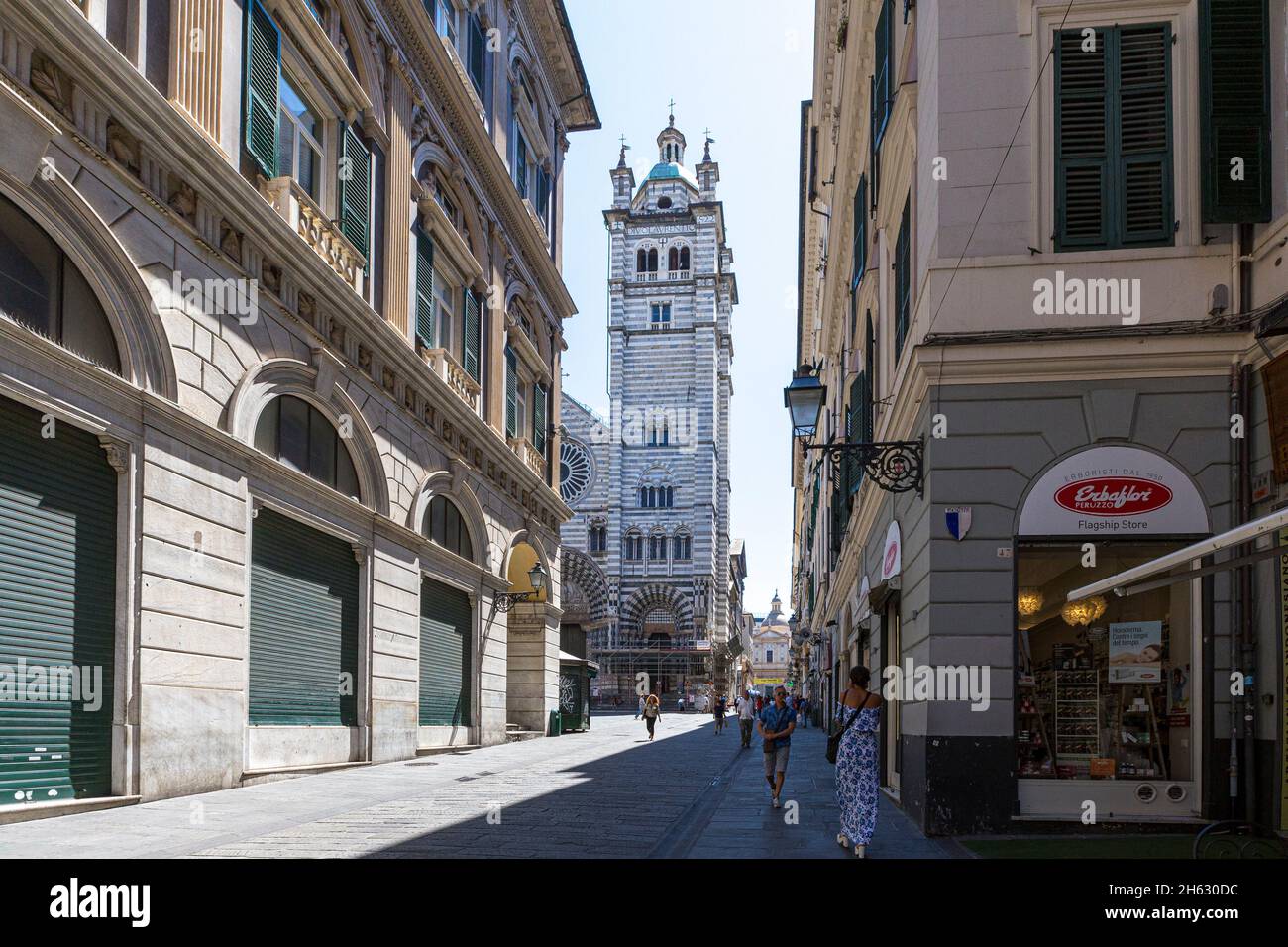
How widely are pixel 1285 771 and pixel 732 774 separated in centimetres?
1060

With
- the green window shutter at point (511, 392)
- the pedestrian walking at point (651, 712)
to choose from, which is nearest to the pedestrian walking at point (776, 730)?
the green window shutter at point (511, 392)

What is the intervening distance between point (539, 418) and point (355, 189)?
1373 cm

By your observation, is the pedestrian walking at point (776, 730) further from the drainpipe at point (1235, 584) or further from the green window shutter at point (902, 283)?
the drainpipe at point (1235, 584)

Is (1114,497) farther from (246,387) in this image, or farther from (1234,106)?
(246,387)

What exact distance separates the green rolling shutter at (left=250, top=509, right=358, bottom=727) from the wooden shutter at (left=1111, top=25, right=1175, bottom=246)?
1052 centimetres

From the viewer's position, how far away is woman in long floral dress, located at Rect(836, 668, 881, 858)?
930cm

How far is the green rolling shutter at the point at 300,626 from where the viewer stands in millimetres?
14773

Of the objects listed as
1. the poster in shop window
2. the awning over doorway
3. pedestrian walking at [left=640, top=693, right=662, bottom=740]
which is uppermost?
the awning over doorway

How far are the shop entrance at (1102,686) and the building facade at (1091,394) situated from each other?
2 centimetres

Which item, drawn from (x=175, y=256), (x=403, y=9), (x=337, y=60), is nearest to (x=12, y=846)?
(x=175, y=256)

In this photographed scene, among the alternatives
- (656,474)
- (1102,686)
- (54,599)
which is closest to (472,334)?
(54,599)

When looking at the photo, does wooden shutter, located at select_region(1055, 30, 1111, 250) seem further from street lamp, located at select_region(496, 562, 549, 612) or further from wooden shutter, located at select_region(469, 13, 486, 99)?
street lamp, located at select_region(496, 562, 549, 612)

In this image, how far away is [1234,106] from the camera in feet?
34.1

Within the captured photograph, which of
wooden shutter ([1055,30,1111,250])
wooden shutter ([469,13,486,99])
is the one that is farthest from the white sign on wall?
wooden shutter ([469,13,486,99])
